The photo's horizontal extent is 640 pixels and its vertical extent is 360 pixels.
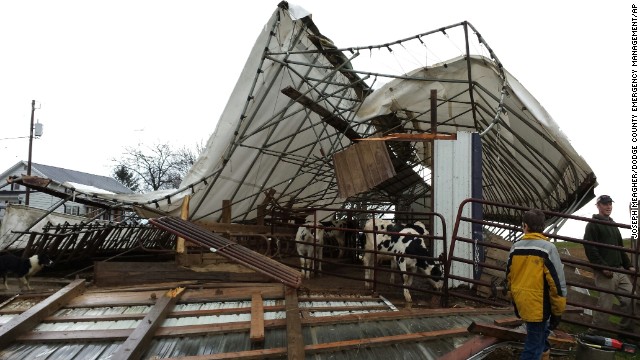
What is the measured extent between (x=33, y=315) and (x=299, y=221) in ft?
26.2

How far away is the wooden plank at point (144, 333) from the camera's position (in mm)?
3414

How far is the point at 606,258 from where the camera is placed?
5.79 metres

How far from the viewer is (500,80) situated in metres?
8.55

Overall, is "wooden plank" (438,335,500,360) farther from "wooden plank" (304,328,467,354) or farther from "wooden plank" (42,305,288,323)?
"wooden plank" (42,305,288,323)

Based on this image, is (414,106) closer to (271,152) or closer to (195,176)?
(271,152)

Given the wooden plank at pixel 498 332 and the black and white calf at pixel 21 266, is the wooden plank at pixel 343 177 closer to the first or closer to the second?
the wooden plank at pixel 498 332

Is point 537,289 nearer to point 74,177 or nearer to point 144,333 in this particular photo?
point 144,333

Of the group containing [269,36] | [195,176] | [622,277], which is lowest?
[622,277]

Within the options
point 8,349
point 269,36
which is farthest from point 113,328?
point 269,36

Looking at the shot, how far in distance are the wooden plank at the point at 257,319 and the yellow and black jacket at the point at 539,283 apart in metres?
2.39

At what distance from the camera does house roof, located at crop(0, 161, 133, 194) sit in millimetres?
42312

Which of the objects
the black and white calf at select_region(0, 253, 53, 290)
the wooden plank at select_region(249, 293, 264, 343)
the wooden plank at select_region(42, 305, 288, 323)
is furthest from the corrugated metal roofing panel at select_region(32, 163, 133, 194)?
the wooden plank at select_region(249, 293, 264, 343)

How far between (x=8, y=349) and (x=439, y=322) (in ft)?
14.5

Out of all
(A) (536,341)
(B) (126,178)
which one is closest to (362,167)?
(A) (536,341)
